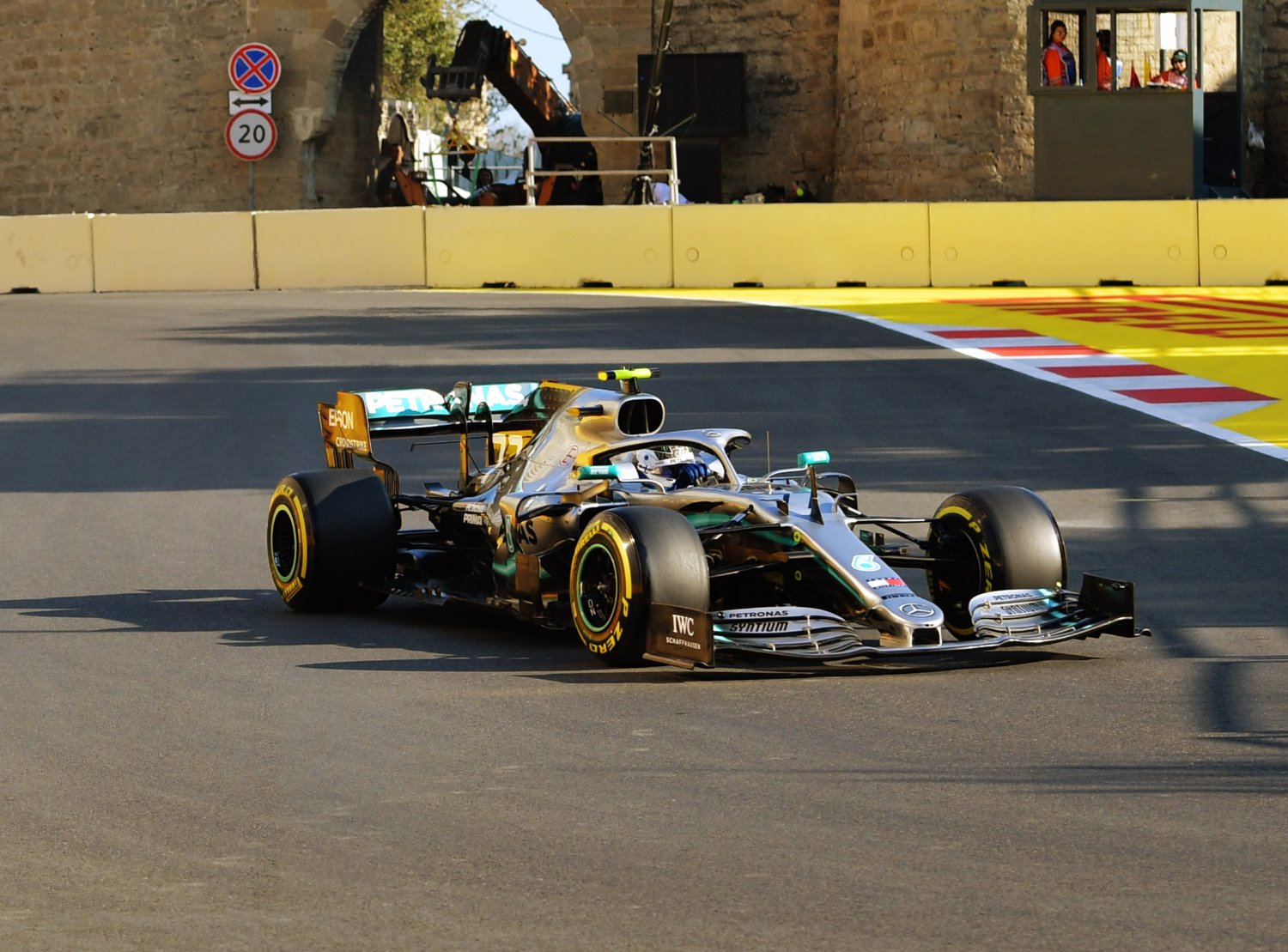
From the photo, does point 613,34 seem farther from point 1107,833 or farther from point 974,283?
point 1107,833

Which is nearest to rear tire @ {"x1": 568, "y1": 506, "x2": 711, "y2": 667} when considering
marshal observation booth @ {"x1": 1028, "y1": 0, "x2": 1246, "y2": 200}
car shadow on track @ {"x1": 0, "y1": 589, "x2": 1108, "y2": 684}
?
car shadow on track @ {"x1": 0, "y1": 589, "x2": 1108, "y2": 684}

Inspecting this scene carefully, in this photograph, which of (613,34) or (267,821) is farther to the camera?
(613,34)

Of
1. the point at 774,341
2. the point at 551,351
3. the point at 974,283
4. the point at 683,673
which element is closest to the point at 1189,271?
the point at 974,283

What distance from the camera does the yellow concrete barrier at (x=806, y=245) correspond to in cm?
2559

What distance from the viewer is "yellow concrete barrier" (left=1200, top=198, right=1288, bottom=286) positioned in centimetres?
2488

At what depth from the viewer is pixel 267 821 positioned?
539 cm

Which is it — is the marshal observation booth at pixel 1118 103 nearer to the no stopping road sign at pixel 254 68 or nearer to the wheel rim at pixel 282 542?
the no stopping road sign at pixel 254 68

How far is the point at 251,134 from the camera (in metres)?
30.3

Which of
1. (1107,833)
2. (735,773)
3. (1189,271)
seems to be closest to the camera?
(1107,833)

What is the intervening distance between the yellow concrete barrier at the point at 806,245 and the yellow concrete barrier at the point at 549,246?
49cm

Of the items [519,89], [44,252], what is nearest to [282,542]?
[44,252]

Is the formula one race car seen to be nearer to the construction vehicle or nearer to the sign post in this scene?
the sign post

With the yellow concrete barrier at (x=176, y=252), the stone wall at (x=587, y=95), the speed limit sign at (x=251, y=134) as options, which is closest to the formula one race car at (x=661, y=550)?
the yellow concrete barrier at (x=176, y=252)

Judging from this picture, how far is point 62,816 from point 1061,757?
8.94ft
